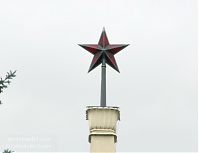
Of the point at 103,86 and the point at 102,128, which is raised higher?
the point at 103,86

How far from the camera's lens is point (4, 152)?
1942cm

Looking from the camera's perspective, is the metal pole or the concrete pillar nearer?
the concrete pillar

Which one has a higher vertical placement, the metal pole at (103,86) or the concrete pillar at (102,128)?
the metal pole at (103,86)

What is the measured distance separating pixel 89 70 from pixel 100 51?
1330mm

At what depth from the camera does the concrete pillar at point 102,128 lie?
23.3 meters

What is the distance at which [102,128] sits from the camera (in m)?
23.6

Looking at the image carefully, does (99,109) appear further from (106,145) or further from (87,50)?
(87,50)

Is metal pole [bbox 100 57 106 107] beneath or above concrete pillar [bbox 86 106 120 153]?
above

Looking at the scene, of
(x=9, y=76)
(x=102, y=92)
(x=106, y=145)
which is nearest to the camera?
(x=9, y=76)

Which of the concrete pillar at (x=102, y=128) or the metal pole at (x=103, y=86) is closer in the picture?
the concrete pillar at (x=102, y=128)

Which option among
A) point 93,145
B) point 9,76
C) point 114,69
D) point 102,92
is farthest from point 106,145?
point 9,76

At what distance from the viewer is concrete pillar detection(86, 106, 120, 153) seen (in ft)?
76.6

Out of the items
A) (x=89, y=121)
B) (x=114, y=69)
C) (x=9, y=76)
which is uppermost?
(x=114, y=69)

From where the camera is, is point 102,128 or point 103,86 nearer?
point 102,128
